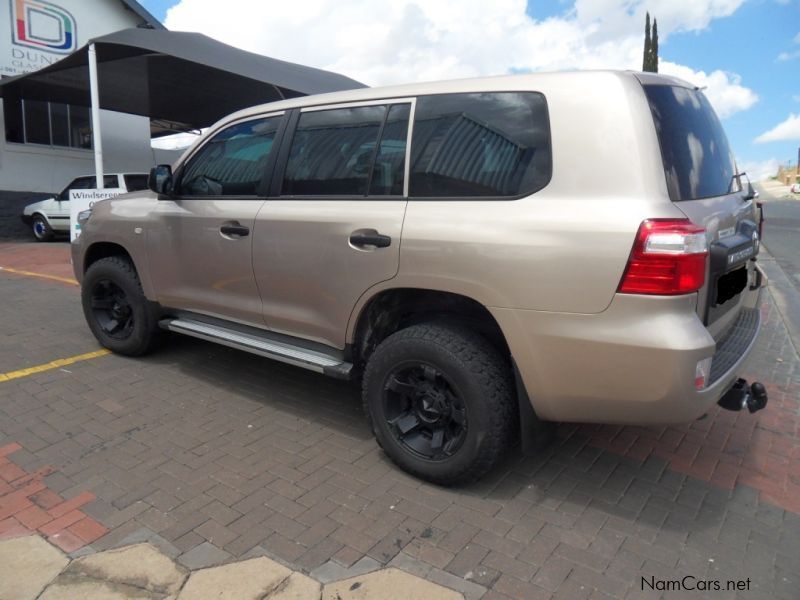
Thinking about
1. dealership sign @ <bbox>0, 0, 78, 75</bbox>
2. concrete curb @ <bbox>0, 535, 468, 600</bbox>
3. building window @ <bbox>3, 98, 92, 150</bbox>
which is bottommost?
concrete curb @ <bbox>0, 535, 468, 600</bbox>

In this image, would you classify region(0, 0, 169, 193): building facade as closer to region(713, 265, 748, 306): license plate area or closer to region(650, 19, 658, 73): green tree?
region(713, 265, 748, 306): license plate area

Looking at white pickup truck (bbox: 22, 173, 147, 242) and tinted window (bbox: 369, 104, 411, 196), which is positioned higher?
tinted window (bbox: 369, 104, 411, 196)

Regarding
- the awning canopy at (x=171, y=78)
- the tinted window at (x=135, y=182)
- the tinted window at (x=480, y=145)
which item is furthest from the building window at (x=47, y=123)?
the tinted window at (x=480, y=145)

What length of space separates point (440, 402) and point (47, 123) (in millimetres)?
16790

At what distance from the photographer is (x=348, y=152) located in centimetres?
332

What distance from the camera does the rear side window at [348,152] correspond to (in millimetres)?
3102

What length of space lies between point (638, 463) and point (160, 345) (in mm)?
3676

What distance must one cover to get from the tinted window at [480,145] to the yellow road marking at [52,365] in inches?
133

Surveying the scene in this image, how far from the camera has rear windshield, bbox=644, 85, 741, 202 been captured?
2.56 metres

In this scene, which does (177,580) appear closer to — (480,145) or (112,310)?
(480,145)

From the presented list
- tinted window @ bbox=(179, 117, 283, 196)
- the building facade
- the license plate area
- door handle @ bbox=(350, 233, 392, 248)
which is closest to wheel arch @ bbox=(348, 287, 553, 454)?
door handle @ bbox=(350, 233, 392, 248)

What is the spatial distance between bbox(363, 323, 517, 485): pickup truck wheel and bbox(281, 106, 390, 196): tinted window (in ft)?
2.97

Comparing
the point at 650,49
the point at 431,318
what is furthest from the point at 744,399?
the point at 650,49

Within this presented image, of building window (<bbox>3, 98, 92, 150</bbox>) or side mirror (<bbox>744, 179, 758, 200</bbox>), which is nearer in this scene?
side mirror (<bbox>744, 179, 758, 200</bbox>)
